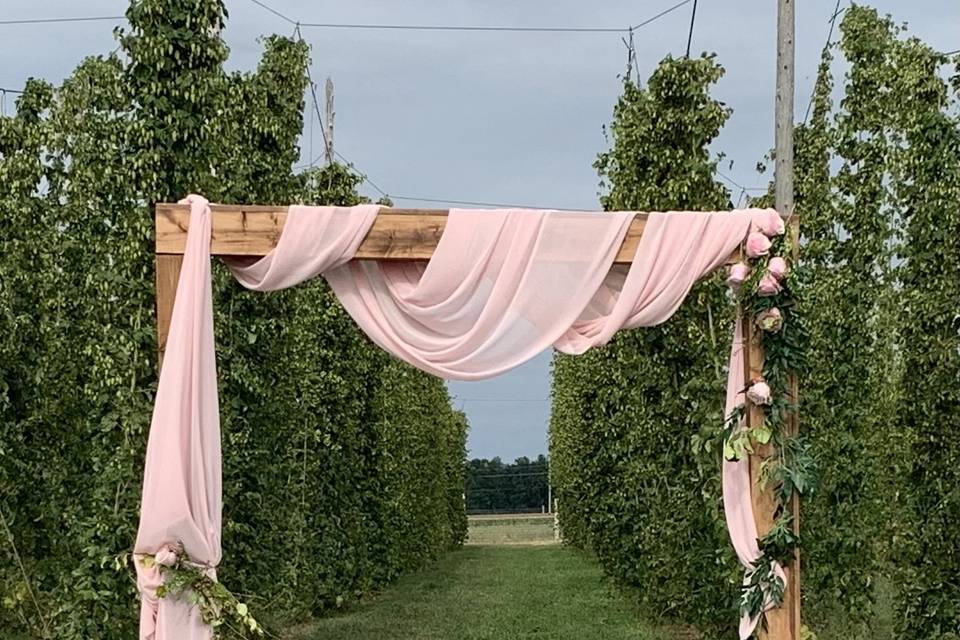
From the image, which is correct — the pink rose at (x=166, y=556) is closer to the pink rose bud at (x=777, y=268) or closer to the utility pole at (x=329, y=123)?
the pink rose bud at (x=777, y=268)

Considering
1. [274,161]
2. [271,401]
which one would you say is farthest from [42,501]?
[274,161]

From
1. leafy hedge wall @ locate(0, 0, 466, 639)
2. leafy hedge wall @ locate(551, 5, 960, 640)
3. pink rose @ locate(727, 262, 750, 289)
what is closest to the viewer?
pink rose @ locate(727, 262, 750, 289)

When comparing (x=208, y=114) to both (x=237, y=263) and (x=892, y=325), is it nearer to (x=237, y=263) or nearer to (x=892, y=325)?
(x=237, y=263)

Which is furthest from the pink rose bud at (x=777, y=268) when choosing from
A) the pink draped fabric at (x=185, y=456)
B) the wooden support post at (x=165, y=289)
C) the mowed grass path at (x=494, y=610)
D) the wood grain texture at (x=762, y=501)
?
the mowed grass path at (x=494, y=610)

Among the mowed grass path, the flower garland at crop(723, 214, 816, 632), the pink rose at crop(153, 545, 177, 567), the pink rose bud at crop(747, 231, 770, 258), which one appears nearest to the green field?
the mowed grass path

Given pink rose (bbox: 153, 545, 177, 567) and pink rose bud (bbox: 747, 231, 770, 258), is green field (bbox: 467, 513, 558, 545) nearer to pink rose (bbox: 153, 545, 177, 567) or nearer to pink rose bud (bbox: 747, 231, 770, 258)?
pink rose bud (bbox: 747, 231, 770, 258)

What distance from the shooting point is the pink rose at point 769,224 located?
19.4 ft

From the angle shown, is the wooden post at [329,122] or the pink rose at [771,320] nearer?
the pink rose at [771,320]

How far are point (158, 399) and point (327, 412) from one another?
6.68m

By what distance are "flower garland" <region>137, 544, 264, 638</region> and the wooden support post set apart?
2.95ft

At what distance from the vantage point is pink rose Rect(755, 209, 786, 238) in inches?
233

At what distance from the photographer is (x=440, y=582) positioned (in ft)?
60.0

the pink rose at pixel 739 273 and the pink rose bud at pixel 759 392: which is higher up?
the pink rose at pixel 739 273

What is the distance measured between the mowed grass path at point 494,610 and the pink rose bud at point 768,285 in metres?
5.82
